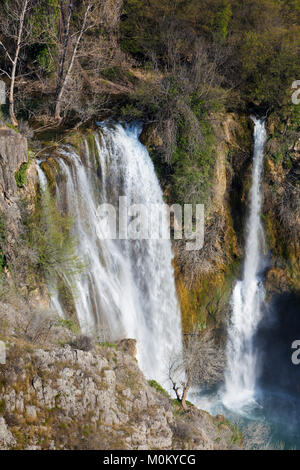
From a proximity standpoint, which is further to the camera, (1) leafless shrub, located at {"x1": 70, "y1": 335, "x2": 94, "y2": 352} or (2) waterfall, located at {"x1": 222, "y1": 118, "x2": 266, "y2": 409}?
(2) waterfall, located at {"x1": 222, "y1": 118, "x2": 266, "y2": 409}

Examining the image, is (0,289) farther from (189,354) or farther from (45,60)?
(45,60)

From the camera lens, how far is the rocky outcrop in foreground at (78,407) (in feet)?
21.5

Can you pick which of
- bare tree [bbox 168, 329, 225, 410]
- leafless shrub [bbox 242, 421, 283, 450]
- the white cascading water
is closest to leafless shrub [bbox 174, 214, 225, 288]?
the white cascading water

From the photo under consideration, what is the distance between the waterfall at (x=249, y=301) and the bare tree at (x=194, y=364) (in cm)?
78

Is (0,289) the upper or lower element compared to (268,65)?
lower

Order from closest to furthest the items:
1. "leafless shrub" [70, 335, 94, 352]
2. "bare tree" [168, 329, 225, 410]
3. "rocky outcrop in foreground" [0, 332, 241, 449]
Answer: "rocky outcrop in foreground" [0, 332, 241, 449]
"leafless shrub" [70, 335, 94, 352]
"bare tree" [168, 329, 225, 410]

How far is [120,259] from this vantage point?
13289 mm

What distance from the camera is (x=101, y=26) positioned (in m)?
19.0

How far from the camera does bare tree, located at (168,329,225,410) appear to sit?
11726 mm

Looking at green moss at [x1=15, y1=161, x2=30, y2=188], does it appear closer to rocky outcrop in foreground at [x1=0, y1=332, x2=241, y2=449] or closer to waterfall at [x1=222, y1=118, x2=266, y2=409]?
rocky outcrop in foreground at [x1=0, y1=332, x2=241, y2=449]

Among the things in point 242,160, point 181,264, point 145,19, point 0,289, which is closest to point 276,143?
point 242,160

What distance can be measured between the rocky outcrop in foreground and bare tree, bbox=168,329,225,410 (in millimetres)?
3017

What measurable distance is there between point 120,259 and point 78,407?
663 cm

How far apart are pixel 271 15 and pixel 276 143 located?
24.4 ft
